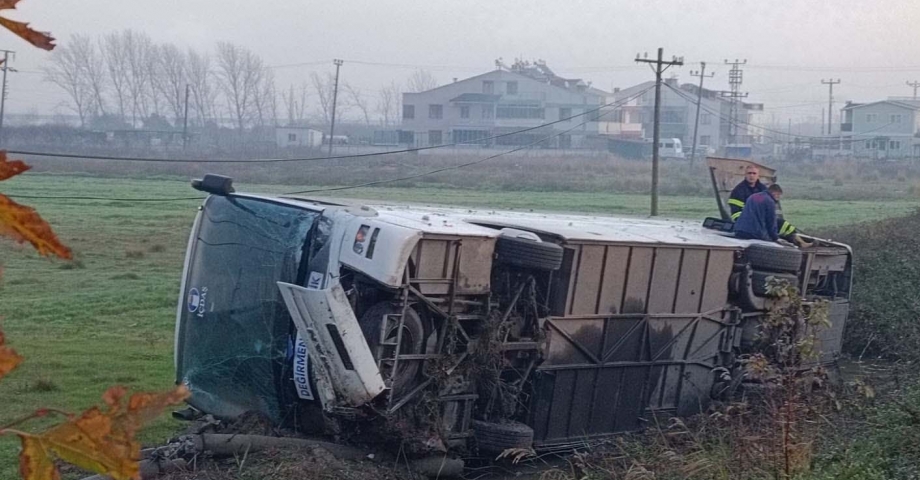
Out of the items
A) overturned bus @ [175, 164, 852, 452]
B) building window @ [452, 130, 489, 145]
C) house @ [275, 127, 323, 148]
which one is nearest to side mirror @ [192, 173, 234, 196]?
overturned bus @ [175, 164, 852, 452]

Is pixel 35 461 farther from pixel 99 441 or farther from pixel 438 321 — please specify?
pixel 438 321

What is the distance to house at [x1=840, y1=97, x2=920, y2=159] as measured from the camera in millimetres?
81938

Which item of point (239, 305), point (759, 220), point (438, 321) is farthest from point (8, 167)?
point (759, 220)

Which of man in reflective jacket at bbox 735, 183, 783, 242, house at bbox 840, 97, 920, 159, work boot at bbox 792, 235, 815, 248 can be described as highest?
house at bbox 840, 97, 920, 159

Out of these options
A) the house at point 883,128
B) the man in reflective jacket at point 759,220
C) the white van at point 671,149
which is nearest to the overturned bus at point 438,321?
the man in reflective jacket at point 759,220

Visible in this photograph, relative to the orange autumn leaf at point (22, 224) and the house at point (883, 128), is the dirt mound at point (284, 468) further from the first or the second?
the house at point (883, 128)

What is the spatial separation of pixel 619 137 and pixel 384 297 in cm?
7007

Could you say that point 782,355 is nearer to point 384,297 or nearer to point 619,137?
point 384,297

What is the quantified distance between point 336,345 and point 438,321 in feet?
2.82

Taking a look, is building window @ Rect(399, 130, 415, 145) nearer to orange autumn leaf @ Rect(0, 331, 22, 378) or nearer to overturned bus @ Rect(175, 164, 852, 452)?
overturned bus @ Rect(175, 164, 852, 452)

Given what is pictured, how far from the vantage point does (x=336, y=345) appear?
6.79m

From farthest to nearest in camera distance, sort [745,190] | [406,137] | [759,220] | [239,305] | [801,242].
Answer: [406,137]
[745,190]
[801,242]
[759,220]
[239,305]

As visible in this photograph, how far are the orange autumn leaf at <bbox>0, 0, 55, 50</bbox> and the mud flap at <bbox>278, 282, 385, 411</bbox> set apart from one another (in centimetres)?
507

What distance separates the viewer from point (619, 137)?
7575cm
